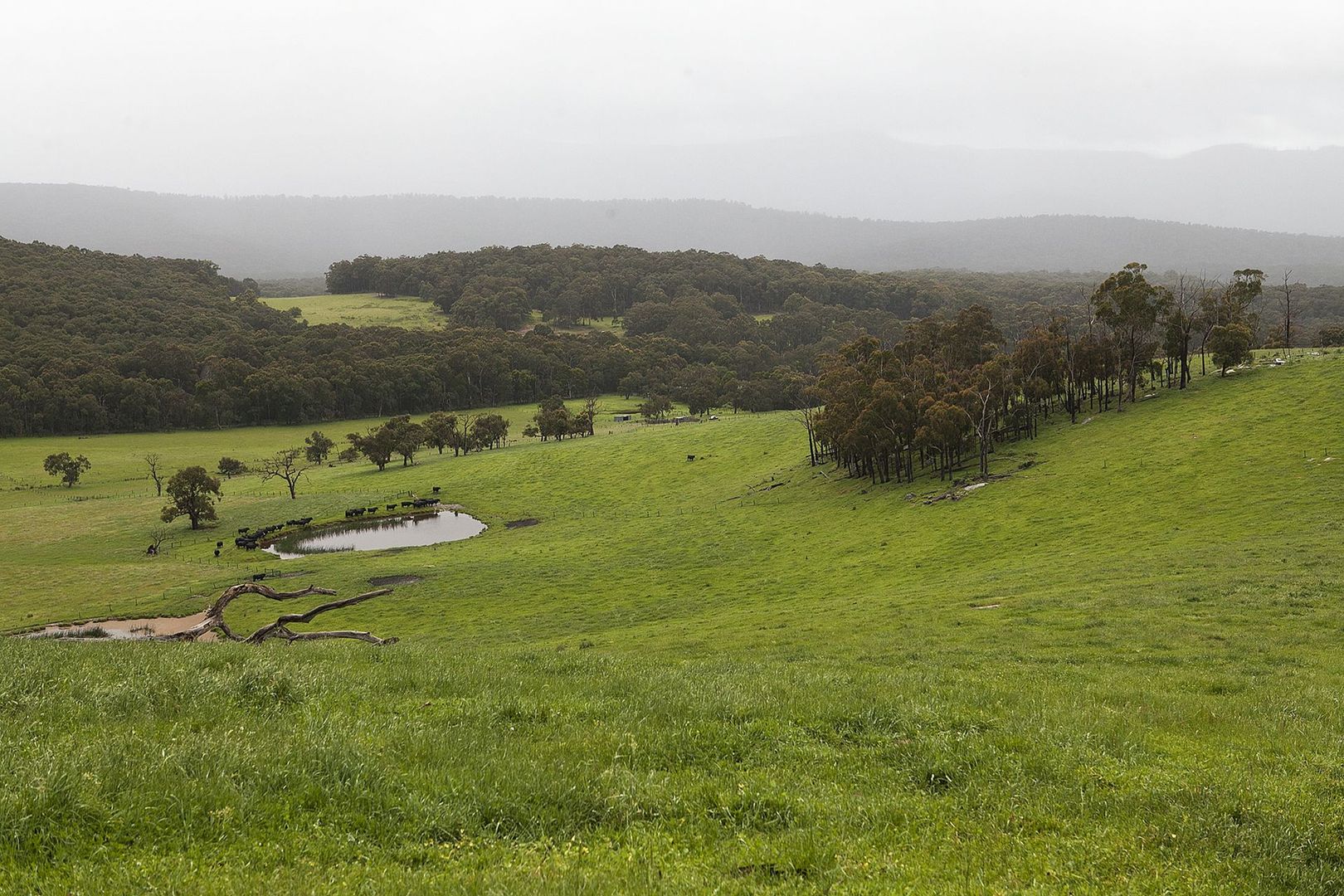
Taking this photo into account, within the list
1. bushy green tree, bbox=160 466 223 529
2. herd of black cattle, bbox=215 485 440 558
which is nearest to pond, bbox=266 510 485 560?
herd of black cattle, bbox=215 485 440 558

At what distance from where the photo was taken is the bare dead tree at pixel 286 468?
3509 inches

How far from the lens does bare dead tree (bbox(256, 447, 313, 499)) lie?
8912 centimetres

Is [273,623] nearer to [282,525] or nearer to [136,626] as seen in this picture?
[136,626]

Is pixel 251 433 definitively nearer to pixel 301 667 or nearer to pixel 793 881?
pixel 301 667

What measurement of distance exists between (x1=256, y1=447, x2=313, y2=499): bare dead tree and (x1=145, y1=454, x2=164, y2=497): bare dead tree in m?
11.8

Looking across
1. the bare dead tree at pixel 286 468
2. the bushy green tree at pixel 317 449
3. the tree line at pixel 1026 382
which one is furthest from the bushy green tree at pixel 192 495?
the tree line at pixel 1026 382

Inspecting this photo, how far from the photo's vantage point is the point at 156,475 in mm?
102500

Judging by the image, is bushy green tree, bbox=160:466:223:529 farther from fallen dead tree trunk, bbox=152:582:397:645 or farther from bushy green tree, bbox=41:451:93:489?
fallen dead tree trunk, bbox=152:582:397:645

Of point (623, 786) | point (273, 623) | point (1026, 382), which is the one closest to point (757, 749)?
point (623, 786)

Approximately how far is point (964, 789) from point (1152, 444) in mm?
55631

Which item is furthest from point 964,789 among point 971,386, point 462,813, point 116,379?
point 116,379

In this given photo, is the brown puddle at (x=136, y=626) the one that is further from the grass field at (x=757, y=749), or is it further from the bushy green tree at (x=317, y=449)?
the bushy green tree at (x=317, y=449)

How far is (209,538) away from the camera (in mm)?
69062

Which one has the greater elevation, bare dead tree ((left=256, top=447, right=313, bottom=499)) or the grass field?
the grass field
